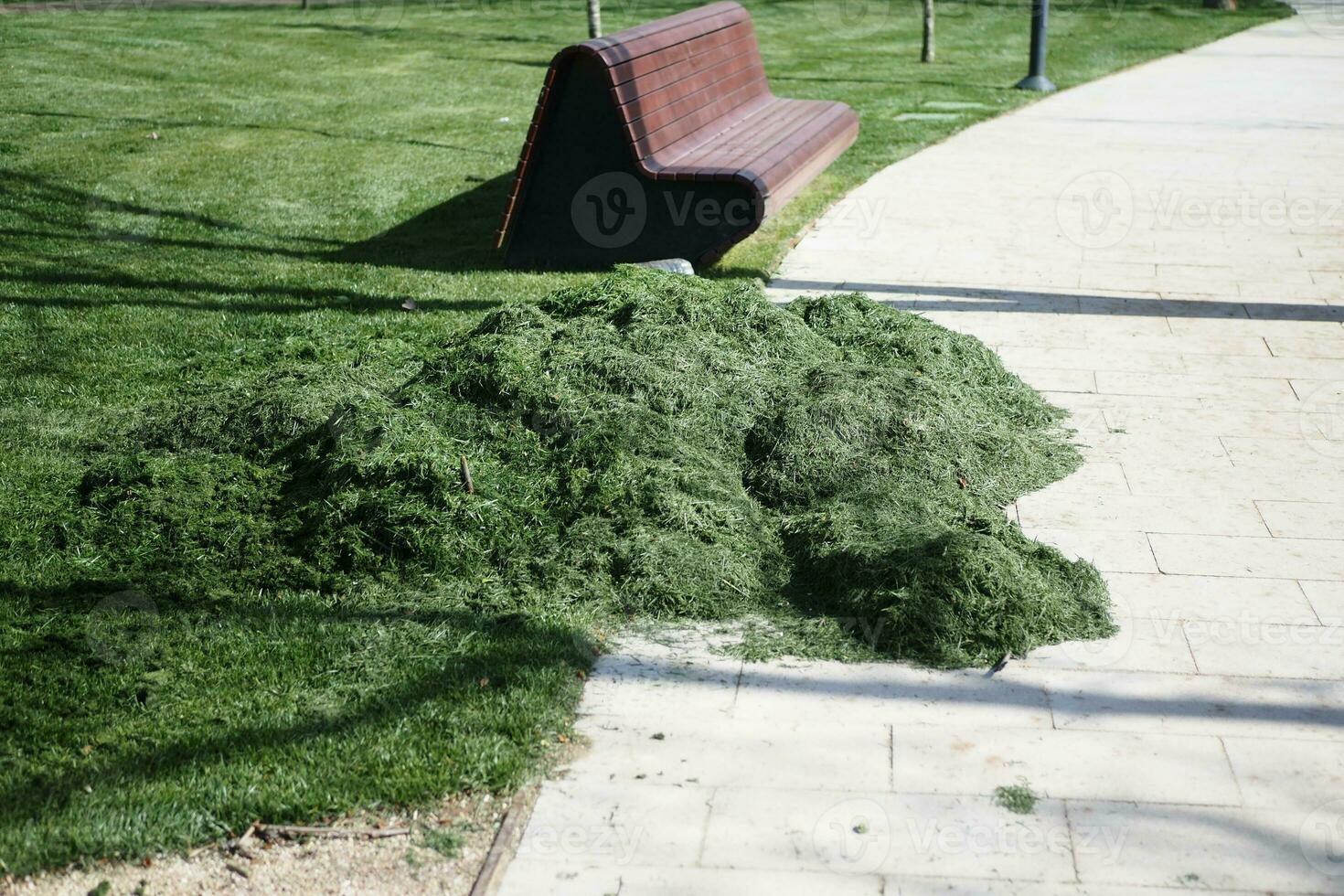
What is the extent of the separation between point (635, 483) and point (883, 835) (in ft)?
6.67

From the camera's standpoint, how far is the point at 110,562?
4926mm

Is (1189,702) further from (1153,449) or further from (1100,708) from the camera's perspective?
(1153,449)

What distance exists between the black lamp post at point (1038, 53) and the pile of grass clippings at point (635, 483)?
1101 cm

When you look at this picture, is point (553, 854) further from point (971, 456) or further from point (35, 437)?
point (35, 437)

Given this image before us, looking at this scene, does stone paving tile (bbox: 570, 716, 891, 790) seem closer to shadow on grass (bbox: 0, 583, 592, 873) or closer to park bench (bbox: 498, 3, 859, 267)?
shadow on grass (bbox: 0, 583, 592, 873)

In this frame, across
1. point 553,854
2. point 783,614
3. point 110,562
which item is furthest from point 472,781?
point 110,562

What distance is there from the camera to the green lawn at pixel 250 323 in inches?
152

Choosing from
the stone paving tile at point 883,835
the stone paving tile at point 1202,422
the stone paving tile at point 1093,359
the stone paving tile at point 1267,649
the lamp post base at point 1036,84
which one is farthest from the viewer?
the lamp post base at point 1036,84

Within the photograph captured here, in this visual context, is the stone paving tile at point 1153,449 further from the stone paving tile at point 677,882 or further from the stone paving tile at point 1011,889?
the stone paving tile at point 677,882

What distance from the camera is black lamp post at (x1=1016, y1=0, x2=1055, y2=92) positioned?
52.2 feet

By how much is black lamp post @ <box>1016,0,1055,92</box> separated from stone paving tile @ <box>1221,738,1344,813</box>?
44.9 feet

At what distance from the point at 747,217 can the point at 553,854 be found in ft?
18.3

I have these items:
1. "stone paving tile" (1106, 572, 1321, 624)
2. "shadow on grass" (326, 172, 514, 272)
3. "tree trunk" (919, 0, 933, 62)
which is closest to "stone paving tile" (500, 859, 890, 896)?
"stone paving tile" (1106, 572, 1321, 624)

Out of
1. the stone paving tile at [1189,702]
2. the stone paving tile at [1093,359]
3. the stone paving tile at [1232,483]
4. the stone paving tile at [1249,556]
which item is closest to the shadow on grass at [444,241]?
the stone paving tile at [1093,359]
